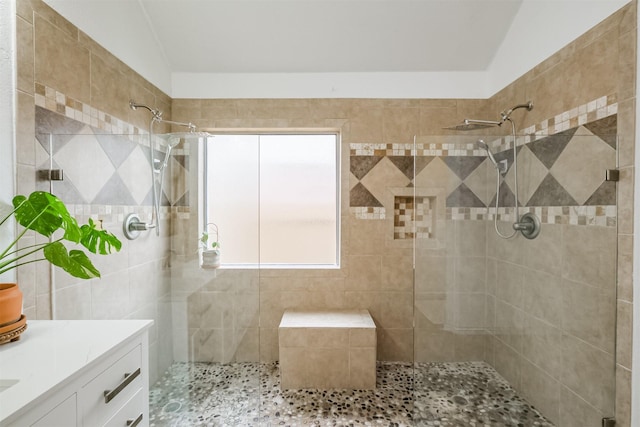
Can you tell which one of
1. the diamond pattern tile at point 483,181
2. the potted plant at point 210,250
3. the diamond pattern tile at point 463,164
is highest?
the diamond pattern tile at point 463,164

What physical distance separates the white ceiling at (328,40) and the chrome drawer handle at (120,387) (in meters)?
1.77

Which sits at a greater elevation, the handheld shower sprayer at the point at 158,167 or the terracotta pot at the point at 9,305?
the handheld shower sprayer at the point at 158,167

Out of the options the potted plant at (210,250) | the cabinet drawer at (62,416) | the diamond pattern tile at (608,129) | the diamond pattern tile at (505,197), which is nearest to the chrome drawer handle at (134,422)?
the cabinet drawer at (62,416)

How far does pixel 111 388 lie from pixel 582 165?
2.18 meters

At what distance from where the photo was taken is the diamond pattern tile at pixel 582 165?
1464 mm

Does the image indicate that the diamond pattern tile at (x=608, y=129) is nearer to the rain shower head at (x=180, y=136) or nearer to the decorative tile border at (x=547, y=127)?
the decorative tile border at (x=547, y=127)

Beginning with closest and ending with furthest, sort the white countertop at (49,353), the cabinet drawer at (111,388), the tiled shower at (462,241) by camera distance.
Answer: the white countertop at (49,353), the cabinet drawer at (111,388), the tiled shower at (462,241)

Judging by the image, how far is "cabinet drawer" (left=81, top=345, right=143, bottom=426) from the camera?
34.7 inches

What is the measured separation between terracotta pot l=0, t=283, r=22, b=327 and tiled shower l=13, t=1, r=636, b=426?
1.31 ft

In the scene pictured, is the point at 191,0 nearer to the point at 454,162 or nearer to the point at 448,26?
the point at 448,26

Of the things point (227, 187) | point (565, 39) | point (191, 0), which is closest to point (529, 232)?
point (565, 39)

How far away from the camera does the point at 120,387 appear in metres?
0.99

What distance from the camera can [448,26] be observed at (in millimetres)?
2199

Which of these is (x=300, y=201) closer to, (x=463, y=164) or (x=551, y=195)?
(x=463, y=164)
